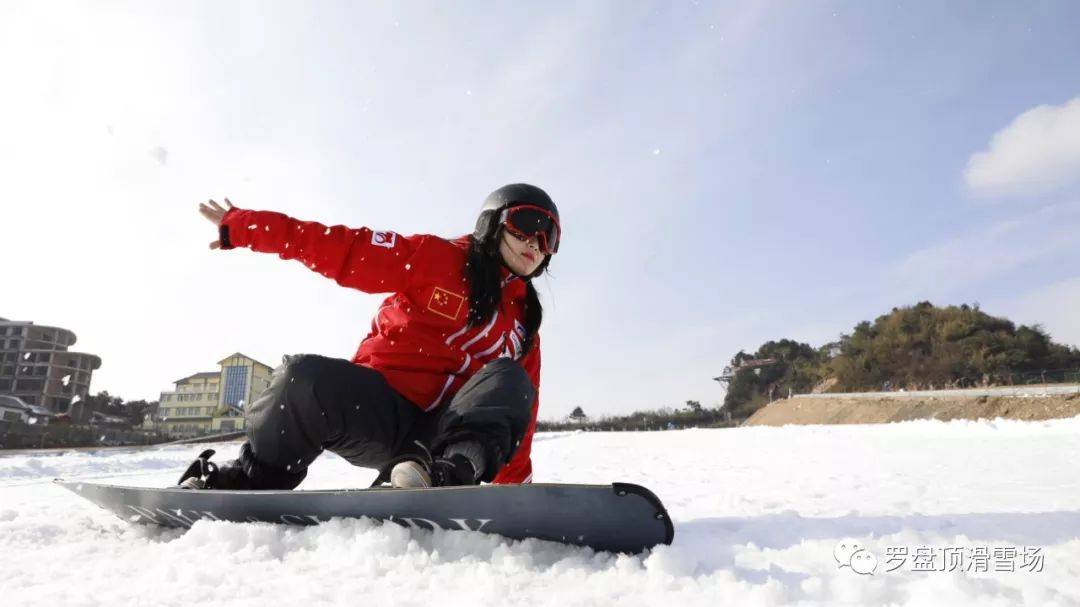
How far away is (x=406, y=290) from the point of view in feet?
7.18

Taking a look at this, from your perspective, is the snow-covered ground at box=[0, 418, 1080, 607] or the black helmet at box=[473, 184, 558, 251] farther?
the black helmet at box=[473, 184, 558, 251]

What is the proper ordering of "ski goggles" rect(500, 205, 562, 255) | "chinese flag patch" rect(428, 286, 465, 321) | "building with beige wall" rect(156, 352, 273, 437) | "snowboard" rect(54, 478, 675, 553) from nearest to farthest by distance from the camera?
"snowboard" rect(54, 478, 675, 553) → "chinese flag patch" rect(428, 286, 465, 321) → "ski goggles" rect(500, 205, 562, 255) → "building with beige wall" rect(156, 352, 273, 437)

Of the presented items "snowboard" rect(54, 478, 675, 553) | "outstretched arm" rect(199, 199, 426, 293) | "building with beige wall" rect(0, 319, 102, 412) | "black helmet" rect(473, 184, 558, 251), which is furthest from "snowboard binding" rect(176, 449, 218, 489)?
"building with beige wall" rect(0, 319, 102, 412)

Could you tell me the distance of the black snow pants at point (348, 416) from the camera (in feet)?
5.77

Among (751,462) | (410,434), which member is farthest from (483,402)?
(751,462)

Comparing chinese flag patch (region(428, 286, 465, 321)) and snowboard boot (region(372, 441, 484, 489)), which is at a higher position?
chinese flag patch (region(428, 286, 465, 321))

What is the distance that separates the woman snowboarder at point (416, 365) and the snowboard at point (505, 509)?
5.2 inches

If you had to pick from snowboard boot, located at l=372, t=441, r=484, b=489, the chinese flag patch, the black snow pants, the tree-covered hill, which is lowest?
snowboard boot, located at l=372, t=441, r=484, b=489

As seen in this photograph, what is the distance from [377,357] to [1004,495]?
267 cm

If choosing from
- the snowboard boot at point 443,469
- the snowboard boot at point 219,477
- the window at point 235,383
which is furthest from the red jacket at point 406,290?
the window at point 235,383

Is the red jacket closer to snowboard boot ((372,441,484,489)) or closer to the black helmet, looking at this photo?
the black helmet

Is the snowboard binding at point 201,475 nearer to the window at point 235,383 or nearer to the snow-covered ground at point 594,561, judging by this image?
the snow-covered ground at point 594,561

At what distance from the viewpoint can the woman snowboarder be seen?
5.87 feet

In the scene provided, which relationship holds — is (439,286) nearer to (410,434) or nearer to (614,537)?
(410,434)
